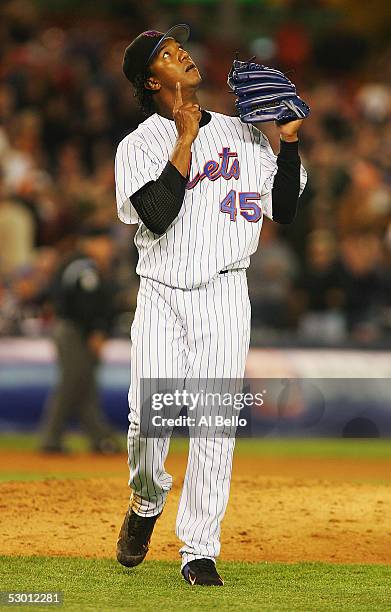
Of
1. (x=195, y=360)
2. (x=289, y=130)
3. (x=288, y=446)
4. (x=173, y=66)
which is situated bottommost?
(x=288, y=446)

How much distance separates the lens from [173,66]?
4.91 meters

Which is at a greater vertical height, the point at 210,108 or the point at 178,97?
the point at 210,108

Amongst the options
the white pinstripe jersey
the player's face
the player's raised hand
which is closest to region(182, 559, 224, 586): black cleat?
the white pinstripe jersey

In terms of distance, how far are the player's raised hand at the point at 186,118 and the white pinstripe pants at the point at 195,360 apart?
58 centimetres

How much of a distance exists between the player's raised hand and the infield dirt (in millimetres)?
1934

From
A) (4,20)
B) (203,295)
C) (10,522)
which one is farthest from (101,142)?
(203,295)

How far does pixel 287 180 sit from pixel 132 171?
0.63 metres

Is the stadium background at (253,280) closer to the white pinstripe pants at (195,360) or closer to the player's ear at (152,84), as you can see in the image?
the white pinstripe pants at (195,360)

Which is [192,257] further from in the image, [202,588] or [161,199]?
[202,588]

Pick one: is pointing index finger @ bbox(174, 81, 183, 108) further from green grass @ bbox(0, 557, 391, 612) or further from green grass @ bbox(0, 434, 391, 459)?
green grass @ bbox(0, 434, 391, 459)

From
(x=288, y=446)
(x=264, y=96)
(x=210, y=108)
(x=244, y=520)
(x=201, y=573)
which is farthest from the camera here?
(x=210, y=108)

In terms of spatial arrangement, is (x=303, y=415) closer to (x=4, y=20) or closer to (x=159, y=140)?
(x=159, y=140)

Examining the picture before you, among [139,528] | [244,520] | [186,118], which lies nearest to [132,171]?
[186,118]

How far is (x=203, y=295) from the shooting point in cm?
480
